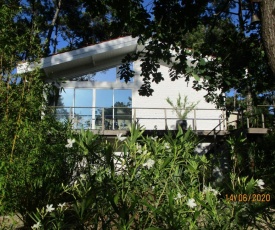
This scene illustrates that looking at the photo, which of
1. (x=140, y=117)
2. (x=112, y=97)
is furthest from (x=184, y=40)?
(x=112, y=97)

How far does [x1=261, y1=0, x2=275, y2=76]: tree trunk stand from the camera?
3.63 meters

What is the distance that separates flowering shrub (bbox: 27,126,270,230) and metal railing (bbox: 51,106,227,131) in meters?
12.2

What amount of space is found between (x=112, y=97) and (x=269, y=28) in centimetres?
1373

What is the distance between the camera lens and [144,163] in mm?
2725

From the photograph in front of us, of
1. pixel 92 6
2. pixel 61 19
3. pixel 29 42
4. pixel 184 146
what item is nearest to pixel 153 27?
pixel 92 6

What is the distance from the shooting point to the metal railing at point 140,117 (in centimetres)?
1552

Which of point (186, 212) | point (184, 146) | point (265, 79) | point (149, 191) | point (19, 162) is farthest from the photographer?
point (265, 79)

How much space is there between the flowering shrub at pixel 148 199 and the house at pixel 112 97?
12.3m

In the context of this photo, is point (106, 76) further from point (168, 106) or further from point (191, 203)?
point (191, 203)

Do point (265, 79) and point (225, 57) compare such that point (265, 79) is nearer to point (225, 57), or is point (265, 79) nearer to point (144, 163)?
point (225, 57)

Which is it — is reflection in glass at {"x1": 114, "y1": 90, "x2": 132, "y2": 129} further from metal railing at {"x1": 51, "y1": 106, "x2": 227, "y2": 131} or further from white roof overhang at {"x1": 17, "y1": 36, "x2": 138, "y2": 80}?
white roof overhang at {"x1": 17, "y1": 36, "x2": 138, "y2": 80}

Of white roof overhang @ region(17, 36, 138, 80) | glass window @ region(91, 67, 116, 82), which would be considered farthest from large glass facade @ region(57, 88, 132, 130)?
white roof overhang @ region(17, 36, 138, 80)

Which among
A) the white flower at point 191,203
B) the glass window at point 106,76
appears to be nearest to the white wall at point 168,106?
the glass window at point 106,76

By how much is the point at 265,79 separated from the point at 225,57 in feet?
5.09
